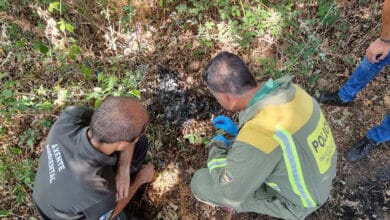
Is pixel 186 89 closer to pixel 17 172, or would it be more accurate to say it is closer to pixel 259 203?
pixel 259 203

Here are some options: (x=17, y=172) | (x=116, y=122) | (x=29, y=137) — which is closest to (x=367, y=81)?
(x=116, y=122)

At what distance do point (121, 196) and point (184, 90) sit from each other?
1.55m

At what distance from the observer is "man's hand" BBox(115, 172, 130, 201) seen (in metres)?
3.05

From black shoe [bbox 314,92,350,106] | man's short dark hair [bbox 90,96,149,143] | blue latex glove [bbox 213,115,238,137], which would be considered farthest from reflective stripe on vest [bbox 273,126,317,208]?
black shoe [bbox 314,92,350,106]

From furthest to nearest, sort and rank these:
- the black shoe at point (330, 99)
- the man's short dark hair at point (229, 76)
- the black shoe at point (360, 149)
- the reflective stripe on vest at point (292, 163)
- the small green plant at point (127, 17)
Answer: the small green plant at point (127, 17)
the black shoe at point (330, 99)
the black shoe at point (360, 149)
the man's short dark hair at point (229, 76)
the reflective stripe on vest at point (292, 163)

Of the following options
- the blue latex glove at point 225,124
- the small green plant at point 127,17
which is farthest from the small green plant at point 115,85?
the blue latex glove at point 225,124

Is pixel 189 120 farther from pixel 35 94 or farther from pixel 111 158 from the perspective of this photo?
pixel 35 94

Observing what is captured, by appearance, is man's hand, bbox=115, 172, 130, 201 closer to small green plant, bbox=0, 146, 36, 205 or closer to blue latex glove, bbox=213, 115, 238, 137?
blue latex glove, bbox=213, 115, 238, 137

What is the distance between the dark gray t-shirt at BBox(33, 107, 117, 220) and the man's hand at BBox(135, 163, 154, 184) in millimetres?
663

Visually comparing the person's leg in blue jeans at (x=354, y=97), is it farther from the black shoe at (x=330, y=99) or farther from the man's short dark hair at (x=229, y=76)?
the man's short dark hair at (x=229, y=76)

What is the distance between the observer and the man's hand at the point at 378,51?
10.5 ft

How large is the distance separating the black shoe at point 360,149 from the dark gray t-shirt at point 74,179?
8.54 feet

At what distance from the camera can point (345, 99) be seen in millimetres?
3969

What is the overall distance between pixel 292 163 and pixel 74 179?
61.9 inches
